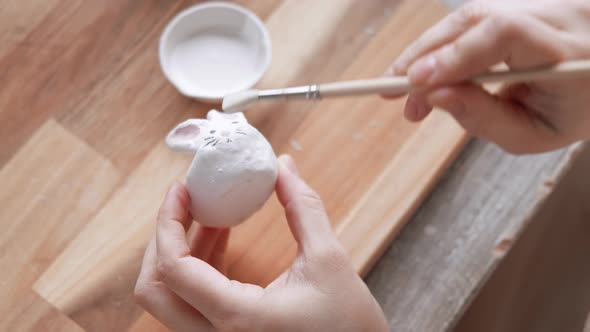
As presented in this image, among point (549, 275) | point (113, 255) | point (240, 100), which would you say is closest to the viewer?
point (240, 100)

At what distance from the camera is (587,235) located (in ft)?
3.21

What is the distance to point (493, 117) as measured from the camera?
66 centimetres

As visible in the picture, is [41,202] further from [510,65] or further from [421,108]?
[510,65]

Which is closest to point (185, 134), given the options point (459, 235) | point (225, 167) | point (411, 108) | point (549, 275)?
point (225, 167)

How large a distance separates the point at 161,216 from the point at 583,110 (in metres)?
0.49

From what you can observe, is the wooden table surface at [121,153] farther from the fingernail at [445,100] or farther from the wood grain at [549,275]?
the fingernail at [445,100]

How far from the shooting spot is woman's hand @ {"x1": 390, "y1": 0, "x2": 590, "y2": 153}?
0.57m

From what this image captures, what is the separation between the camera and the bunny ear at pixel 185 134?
722 mm

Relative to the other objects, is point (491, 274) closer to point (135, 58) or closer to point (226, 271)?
point (226, 271)

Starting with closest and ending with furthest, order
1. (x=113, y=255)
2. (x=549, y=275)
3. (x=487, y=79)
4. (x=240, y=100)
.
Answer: (x=487, y=79) → (x=240, y=100) → (x=113, y=255) → (x=549, y=275)

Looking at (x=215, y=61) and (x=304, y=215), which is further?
(x=215, y=61)

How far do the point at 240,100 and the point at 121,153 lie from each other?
291 mm

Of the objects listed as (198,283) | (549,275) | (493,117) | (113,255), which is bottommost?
(549,275)

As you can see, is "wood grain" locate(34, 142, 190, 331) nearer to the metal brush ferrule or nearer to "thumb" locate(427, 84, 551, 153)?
the metal brush ferrule
